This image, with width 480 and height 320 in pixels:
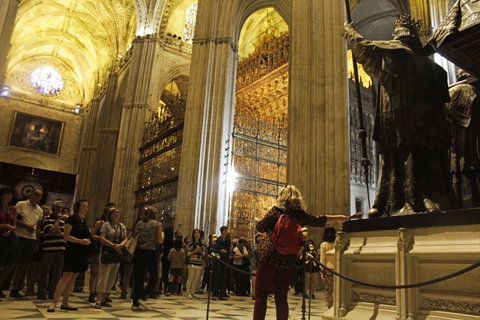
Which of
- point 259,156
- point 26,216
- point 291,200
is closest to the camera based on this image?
point 291,200

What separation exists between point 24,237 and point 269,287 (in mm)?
3658

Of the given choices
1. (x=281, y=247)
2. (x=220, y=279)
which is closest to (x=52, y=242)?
(x=220, y=279)

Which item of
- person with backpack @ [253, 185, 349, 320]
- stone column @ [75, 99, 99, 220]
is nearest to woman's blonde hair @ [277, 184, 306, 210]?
person with backpack @ [253, 185, 349, 320]

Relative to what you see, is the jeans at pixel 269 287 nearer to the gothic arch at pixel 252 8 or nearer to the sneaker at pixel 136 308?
the sneaker at pixel 136 308

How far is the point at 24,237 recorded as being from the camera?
16.0ft

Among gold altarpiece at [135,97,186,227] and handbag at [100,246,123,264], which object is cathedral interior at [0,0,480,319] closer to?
gold altarpiece at [135,97,186,227]

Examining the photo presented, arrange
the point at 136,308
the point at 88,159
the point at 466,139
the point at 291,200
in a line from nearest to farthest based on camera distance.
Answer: the point at 291,200 → the point at 466,139 → the point at 136,308 → the point at 88,159

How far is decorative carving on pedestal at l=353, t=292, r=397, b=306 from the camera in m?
2.58

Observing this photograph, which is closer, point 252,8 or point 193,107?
point 193,107

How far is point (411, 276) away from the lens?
8.11 feet

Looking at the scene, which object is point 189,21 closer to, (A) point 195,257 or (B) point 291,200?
(A) point 195,257

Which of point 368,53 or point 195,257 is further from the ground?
point 368,53

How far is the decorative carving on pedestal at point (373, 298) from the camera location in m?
2.58

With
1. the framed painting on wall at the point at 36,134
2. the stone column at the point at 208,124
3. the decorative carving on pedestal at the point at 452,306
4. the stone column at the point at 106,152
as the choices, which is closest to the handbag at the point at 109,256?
the decorative carving on pedestal at the point at 452,306
